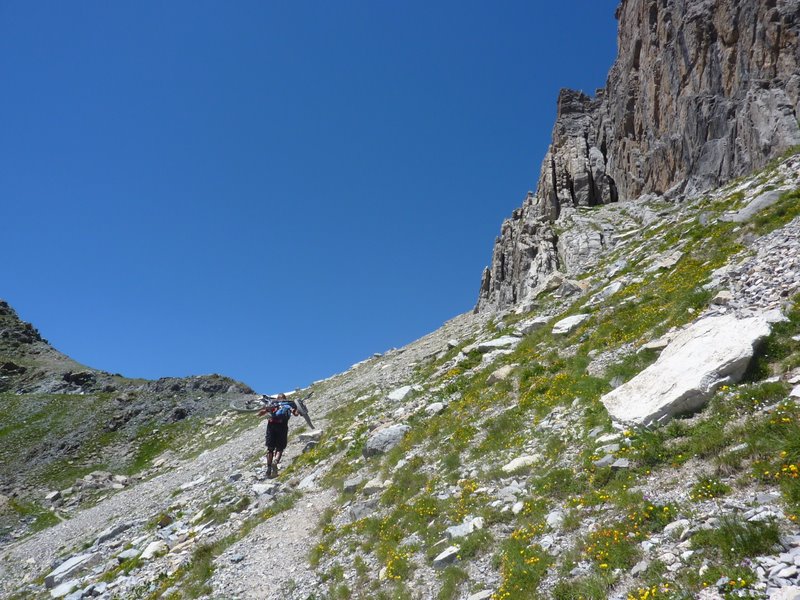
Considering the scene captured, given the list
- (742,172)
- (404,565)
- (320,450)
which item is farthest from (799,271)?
(742,172)

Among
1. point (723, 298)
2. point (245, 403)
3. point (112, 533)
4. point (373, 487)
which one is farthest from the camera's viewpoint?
point (245, 403)

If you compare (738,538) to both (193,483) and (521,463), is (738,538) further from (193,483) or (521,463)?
(193,483)

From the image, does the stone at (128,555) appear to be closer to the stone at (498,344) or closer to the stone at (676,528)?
the stone at (498,344)

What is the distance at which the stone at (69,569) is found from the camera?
63.4 feet

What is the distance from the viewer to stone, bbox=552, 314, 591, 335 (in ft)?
66.8

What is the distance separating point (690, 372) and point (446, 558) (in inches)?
275

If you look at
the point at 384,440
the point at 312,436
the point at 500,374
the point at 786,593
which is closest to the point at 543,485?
the point at 786,593

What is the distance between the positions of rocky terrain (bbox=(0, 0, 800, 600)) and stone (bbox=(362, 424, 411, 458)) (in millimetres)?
87

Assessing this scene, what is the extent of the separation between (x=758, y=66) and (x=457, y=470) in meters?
50.9

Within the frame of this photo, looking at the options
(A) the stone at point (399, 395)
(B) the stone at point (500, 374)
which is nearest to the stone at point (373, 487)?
(B) the stone at point (500, 374)

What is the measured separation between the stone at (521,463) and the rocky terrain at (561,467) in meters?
0.07

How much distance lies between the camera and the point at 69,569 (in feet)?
64.7

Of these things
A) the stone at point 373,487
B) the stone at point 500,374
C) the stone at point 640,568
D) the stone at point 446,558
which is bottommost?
the stone at point 446,558

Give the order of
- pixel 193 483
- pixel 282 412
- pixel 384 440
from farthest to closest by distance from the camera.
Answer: pixel 193 483
pixel 282 412
pixel 384 440
